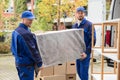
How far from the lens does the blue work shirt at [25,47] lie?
635cm

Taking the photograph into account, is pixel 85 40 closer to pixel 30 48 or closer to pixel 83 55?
pixel 83 55

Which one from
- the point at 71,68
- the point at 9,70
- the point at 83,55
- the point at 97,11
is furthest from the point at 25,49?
the point at 97,11

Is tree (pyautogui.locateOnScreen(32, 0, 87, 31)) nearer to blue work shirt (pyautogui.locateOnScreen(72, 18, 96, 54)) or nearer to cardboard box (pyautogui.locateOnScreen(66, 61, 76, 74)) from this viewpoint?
cardboard box (pyautogui.locateOnScreen(66, 61, 76, 74))

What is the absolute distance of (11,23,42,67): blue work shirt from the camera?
6348 mm

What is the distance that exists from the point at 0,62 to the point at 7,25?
23.4ft

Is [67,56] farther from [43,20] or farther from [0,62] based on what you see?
[43,20]

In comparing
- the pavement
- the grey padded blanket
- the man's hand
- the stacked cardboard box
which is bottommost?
the pavement

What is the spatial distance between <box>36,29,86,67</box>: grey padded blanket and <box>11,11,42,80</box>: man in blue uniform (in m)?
0.83

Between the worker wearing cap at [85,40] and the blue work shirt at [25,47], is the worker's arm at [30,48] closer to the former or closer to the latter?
the blue work shirt at [25,47]

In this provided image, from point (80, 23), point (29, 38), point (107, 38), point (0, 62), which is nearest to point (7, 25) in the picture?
point (0, 62)

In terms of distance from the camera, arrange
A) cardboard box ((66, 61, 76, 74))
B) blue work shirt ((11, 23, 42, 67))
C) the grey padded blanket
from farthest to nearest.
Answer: cardboard box ((66, 61, 76, 74)) < the grey padded blanket < blue work shirt ((11, 23, 42, 67))

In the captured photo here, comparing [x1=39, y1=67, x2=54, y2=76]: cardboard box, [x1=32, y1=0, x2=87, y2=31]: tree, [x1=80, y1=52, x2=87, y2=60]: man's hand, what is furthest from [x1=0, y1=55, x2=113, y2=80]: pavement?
[x1=32, y1=0, x2=87, y2=31]: tree

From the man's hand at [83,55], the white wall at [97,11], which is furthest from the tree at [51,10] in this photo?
the man's hand at [83,55]

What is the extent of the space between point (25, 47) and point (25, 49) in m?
0.04
